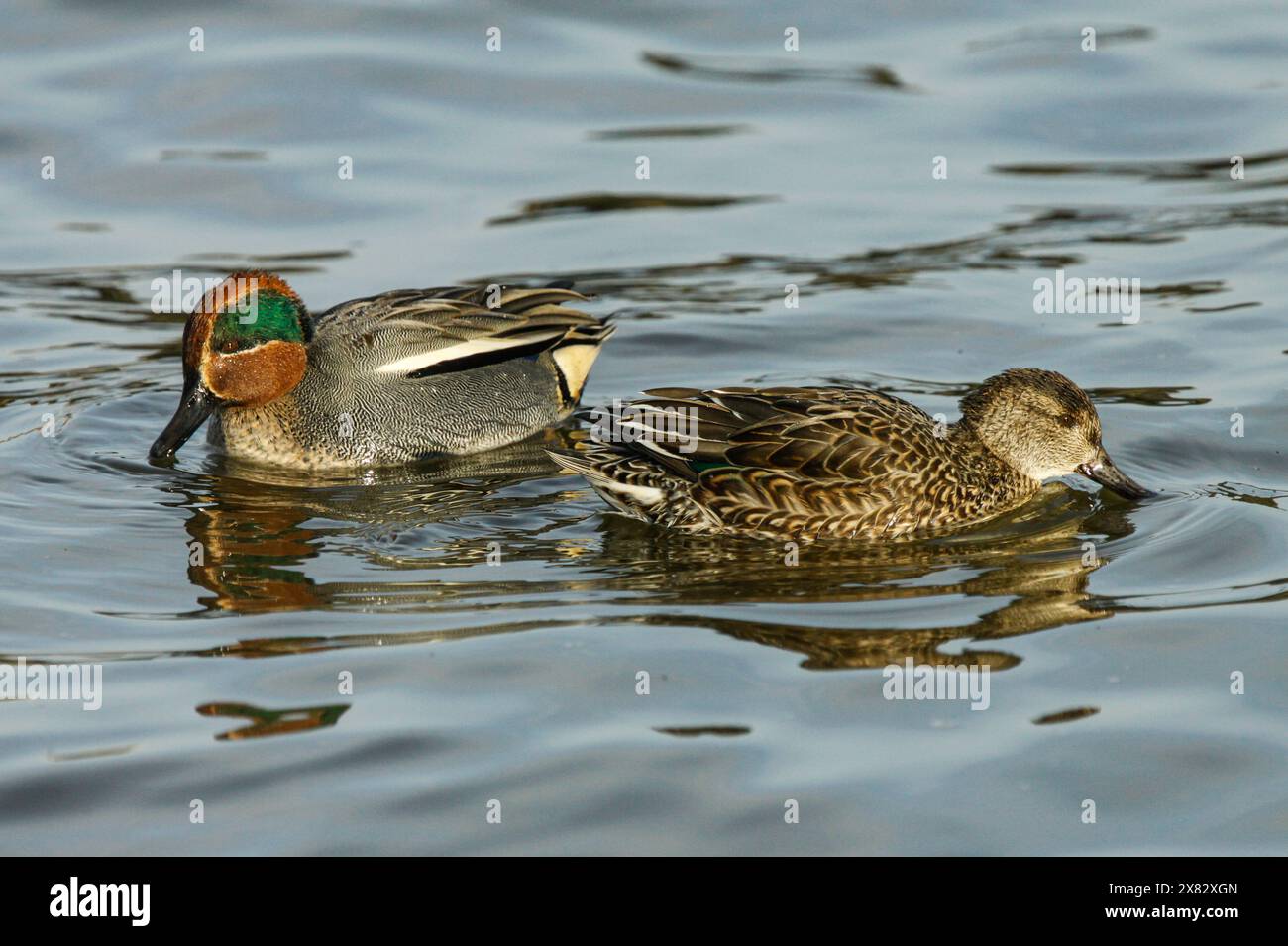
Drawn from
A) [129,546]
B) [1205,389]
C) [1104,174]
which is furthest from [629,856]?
[1104,174]

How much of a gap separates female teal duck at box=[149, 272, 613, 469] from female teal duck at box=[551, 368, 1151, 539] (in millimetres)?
1578

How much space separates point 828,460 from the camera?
8.49 meters

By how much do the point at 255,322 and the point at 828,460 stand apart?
3.28 meters

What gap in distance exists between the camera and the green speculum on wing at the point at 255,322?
9.96 meters

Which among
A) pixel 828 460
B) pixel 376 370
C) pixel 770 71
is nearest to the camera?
pixel 828 460

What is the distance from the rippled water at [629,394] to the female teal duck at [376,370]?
0.26 metres

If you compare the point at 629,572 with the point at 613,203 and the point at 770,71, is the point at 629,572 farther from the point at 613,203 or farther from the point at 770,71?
the point at 770,71

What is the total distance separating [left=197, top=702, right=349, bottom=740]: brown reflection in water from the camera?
654cm

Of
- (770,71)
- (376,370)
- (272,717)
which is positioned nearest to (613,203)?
(770,71)

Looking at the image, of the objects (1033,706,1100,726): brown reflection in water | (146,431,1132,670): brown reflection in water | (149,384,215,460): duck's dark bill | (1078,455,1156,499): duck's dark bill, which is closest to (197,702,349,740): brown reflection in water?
(146,431,1132,670): brown reflection in water

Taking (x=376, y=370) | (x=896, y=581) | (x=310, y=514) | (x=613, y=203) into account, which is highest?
(x=613, y=203)

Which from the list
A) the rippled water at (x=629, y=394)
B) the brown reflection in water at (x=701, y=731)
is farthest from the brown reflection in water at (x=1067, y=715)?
the brown reflection in water at (x=701, y=731)

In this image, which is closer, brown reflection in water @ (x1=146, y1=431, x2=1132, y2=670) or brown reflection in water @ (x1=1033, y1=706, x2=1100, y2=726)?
brown reflection in water @ (x1=1033, y1=706, x2=1100, y2=726)

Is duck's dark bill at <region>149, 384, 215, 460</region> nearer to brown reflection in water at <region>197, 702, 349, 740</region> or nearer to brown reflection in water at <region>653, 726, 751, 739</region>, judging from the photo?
brown reflection in water at <region>197, 702, 349, 740</region>
